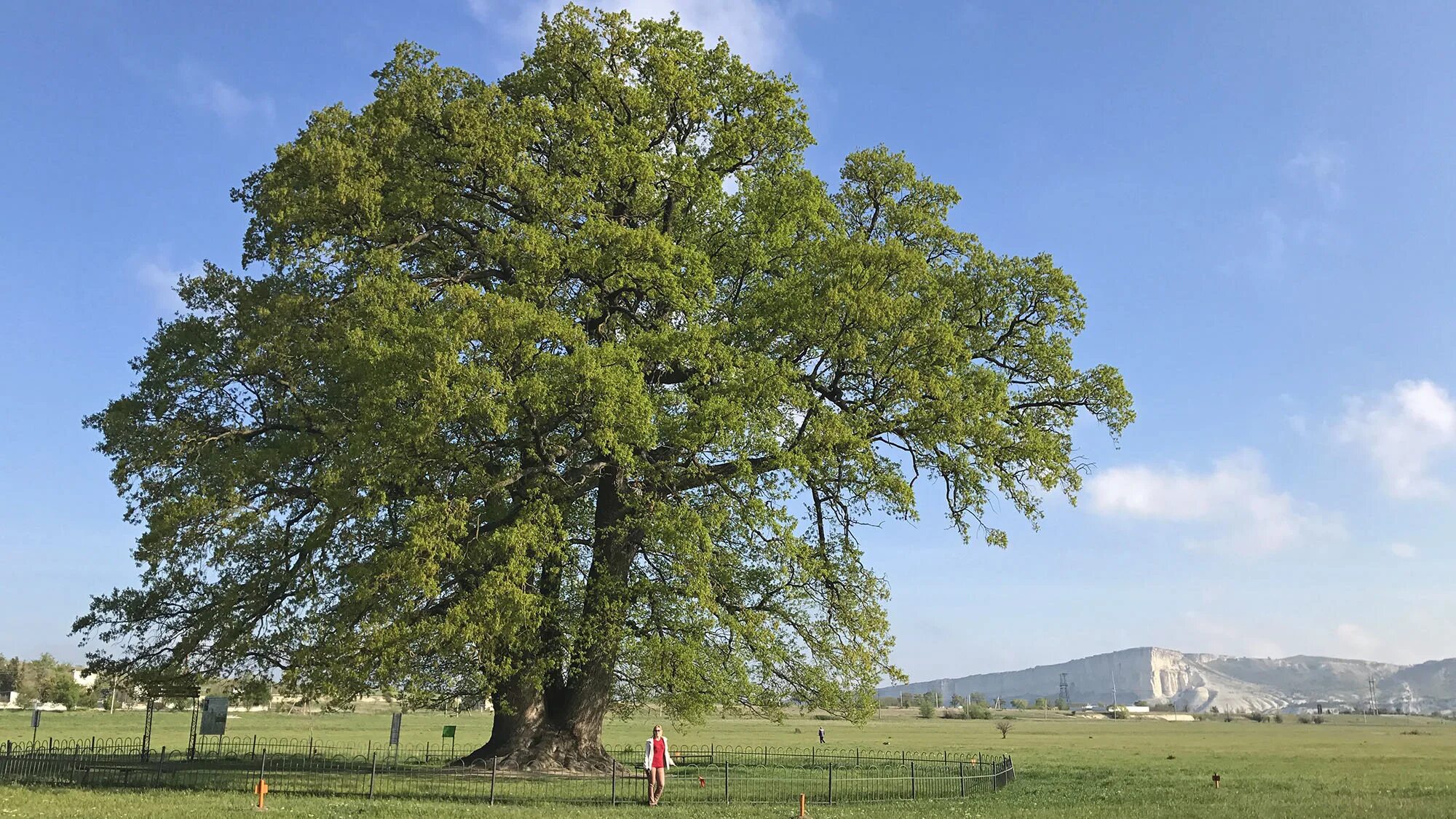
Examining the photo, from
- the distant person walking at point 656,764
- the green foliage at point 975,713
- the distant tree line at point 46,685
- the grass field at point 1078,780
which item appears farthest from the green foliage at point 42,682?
the green foliage at point 975,713

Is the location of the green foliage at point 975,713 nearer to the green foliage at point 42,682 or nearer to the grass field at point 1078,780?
the grass field at point 1078,780

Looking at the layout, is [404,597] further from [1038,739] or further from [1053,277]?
[1038,739]

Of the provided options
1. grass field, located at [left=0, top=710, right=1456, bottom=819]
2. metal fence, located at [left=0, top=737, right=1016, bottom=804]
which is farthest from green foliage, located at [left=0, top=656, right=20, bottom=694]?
metal fence, located at [left=0, top=737, right=1016, bottom=804]

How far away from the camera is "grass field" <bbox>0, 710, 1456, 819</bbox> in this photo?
19.0 metres

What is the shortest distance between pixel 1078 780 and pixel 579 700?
1862cm

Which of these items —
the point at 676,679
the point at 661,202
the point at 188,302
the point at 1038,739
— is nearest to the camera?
the point at 676,679

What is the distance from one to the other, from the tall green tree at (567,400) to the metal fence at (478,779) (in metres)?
1.89

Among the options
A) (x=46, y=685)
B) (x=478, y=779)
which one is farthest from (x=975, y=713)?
(x=478, y=779)

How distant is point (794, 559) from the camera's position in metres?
23.4

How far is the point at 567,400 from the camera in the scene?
2084cm

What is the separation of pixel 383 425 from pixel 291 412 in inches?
234

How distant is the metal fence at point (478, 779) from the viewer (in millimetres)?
22219

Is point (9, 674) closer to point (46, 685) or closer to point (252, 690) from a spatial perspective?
point (46, 685)

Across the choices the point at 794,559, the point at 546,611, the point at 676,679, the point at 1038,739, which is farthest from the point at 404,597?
the point at 1038,739
